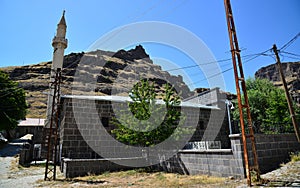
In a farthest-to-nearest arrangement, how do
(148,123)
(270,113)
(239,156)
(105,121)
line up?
(270,113)
(105,121)
(148,123)
(239,156)

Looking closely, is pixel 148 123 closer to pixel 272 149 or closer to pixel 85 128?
pixel 85 128

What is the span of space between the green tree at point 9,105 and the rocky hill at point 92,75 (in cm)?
4314

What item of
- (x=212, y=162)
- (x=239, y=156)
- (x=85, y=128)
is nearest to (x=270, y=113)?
(x=212, y=162)

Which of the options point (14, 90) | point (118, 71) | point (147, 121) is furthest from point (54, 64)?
point (118, 71)

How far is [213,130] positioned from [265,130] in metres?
4.53

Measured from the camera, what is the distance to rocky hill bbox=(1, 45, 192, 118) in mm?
81294

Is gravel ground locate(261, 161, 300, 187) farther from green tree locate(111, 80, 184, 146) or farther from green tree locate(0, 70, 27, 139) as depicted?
green tree locate(0, 70, 27, 139)

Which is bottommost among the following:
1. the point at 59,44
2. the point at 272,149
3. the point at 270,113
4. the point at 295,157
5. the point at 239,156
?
the point at 295,157

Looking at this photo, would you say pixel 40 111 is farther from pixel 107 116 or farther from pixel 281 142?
pixel 281 142

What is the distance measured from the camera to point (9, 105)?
2595 centimetres

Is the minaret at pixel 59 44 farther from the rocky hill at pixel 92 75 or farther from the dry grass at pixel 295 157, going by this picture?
the rocky hill at pixel 92 75

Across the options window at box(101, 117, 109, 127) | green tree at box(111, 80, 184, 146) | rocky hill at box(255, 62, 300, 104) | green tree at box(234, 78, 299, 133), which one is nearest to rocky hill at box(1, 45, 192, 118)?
green tree at box(234, 78, 299, 133)

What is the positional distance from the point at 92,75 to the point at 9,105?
75970mm

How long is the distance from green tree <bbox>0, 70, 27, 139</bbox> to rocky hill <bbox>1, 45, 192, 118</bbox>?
142ft
